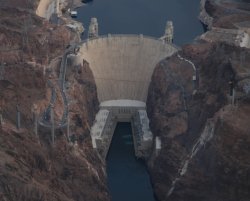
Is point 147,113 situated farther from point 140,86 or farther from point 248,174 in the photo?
point 248,174

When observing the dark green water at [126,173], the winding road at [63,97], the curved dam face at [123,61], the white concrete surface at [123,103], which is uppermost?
the winding road at [63,97]

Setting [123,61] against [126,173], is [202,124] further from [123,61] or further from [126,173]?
[123,61]

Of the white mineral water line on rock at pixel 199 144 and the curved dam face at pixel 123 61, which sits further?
the curved dam face at pixel 123 61

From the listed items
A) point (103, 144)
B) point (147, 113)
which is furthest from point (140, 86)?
point (103, 144)

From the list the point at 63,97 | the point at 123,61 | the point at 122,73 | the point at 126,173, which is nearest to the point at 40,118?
the point at 63,97

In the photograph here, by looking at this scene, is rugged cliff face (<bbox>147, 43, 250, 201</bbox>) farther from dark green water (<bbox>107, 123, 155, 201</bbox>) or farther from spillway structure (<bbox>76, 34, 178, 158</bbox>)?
spillway structure (<bbox>76, 34, 178, 158</bbox>)

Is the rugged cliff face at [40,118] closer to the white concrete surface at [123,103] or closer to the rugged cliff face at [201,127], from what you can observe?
the white concrete surface at [123,103]

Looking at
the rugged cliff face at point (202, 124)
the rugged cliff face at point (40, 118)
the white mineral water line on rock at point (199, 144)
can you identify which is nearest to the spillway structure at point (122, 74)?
the rugged cliff face at point (40, 118)
